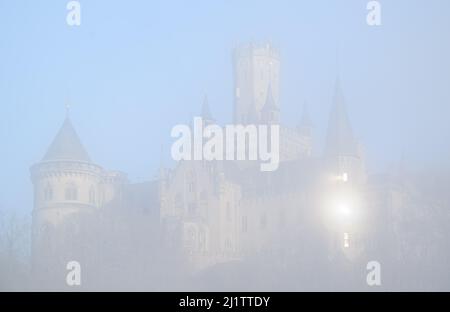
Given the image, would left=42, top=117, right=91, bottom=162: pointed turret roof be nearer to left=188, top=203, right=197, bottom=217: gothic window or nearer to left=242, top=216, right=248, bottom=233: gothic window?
left=188, top=203, right=197, bottom=217: gothic window

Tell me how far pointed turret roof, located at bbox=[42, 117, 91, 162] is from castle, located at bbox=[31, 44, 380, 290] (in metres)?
0.07

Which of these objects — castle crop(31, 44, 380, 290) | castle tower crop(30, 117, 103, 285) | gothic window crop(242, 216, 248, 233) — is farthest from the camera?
gothic window crop(242, 216, 248, 233)

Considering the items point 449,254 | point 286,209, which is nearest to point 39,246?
point 286,209

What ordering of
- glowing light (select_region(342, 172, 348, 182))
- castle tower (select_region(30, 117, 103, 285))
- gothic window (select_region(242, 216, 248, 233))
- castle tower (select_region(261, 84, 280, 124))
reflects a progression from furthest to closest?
castle tower (select_region(261, 84, 280, 124)) → gothic window (select_region(242, 216, 248, 233)) → glowing light (select_region(342, 172, 348, 182)) → castle tower (select_region(30, 117, 103, 285))

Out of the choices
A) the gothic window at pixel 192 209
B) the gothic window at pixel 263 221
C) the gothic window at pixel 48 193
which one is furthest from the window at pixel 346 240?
the gothic window at pixel 48 193

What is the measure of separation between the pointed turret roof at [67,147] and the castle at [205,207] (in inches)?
2.8

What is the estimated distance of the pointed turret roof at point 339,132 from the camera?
8019cm

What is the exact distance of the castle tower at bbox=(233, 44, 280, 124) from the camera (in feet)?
318

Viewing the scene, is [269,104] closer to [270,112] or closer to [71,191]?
[270,112]

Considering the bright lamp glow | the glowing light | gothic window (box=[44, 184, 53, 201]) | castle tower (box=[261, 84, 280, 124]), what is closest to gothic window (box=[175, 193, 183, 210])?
gothic window (box=[44, 184, 53, 201])

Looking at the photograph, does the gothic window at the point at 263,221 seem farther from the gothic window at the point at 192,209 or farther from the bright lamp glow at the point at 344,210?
the bright lamp glow at the point at 344,210

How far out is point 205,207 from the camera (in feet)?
259

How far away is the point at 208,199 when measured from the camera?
7912 cm
